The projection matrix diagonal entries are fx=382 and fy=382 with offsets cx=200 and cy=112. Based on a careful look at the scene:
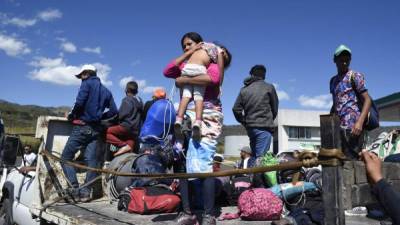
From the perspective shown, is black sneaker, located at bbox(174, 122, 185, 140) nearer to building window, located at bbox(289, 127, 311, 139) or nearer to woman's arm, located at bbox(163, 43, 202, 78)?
woman's arm, located at bbox(163, 43, 202, 78)

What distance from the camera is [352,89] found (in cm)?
423

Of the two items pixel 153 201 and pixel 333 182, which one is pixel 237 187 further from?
pixel 333 182

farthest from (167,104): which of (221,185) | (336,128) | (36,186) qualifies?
(336,128)

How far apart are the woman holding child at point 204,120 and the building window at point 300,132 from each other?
117ft

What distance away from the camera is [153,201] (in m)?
3.73

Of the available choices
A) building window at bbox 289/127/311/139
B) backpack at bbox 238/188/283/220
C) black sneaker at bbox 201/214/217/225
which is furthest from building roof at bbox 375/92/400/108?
building window at bbox 289/127/311/139

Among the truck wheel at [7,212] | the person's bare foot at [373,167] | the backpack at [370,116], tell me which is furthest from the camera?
the truck wheel at [7,212]

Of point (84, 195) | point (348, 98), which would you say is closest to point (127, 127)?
point (84, 195)

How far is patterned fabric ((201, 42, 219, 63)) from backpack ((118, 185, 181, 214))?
1.41 meters

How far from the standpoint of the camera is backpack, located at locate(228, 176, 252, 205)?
14.5ft

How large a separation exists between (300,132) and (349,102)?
35339 mm

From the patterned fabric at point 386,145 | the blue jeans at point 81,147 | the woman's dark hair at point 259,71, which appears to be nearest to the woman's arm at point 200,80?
the woman's dark hair at point 259,71

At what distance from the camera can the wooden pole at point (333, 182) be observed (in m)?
1.94

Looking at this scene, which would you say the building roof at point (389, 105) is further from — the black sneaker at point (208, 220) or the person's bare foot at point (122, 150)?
the black sneaker at point (208, 220)
